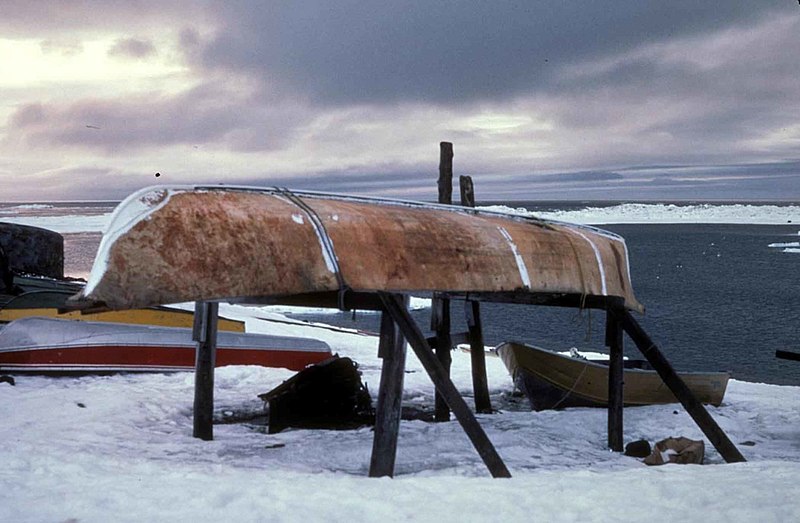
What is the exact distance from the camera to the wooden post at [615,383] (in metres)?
9.81

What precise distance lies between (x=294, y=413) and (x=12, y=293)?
26.2ft

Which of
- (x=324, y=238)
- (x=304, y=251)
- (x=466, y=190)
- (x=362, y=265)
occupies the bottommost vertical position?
(x=362, y=265)

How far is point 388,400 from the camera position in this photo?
7316mm

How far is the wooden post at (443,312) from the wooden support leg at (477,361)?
2.00ft

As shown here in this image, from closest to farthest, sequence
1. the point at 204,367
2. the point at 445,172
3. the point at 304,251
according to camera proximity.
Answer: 1. the point at 304,251
2. the point at 204,367
3. the point at 445,172

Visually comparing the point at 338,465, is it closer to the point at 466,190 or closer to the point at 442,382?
the point at 442,382

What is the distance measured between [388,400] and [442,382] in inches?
23.6

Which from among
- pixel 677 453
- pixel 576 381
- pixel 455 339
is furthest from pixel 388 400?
pixel 576 381

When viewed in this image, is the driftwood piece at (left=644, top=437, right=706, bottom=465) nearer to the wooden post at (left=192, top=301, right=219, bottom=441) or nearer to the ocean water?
the ocean water

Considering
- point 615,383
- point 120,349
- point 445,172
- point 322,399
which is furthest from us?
point 120,349

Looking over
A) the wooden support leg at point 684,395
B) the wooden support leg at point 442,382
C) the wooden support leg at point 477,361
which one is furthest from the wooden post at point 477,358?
the wooden support leg at point 442,382

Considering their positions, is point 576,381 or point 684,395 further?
point 576,381

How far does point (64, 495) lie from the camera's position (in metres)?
5.66

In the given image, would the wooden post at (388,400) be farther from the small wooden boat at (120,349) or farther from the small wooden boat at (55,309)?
the small wooden boat at (55,309)
